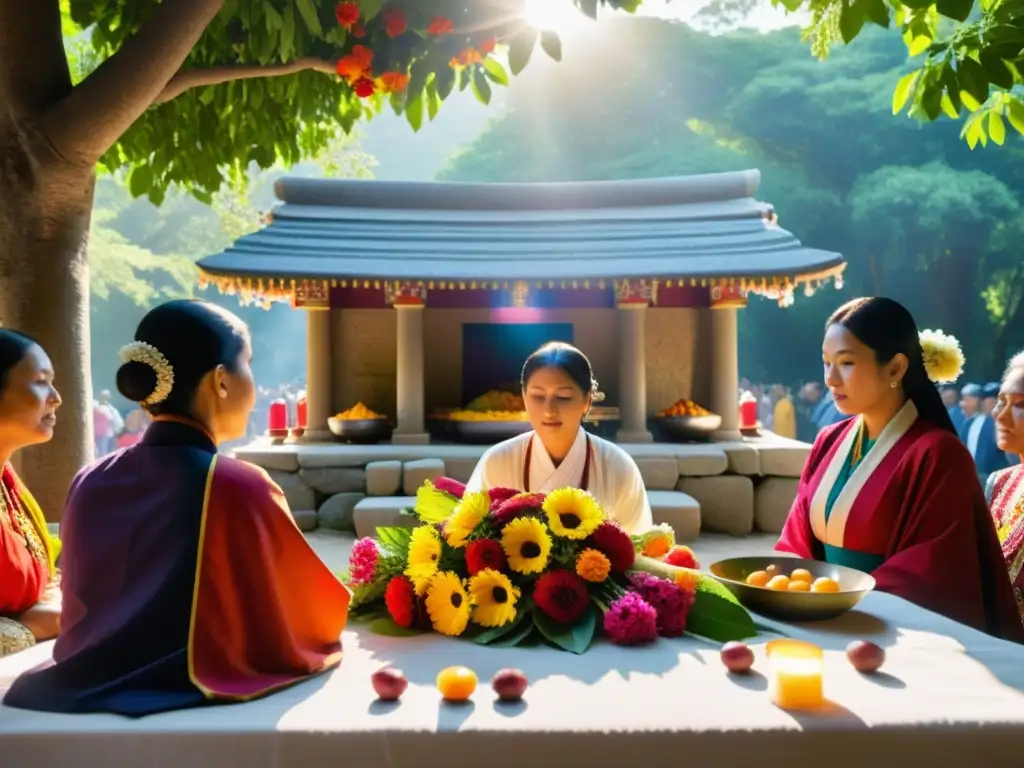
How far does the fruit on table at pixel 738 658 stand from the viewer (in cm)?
173

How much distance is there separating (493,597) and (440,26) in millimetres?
2242

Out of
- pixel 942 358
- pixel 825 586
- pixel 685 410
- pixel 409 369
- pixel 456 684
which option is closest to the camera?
pixel 456 684

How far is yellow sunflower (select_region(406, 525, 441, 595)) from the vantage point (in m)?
2.05

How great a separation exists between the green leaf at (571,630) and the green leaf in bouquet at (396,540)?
0.45m

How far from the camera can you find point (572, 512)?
2021mm

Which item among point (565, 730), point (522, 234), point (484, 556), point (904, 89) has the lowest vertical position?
point (565, 730)

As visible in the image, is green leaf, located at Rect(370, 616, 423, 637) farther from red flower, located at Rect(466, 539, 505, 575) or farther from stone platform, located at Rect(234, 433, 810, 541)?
stone platform, located at Rect(234, 433, 810, 541)

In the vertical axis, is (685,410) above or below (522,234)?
below

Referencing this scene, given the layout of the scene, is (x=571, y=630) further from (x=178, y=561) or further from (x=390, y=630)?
(x=178, y=561)

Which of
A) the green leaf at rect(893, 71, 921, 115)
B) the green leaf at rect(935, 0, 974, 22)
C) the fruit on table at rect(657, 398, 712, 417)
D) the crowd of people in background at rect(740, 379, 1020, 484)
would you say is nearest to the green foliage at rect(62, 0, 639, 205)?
the green leaf at rect(935, 0, 974, 22)

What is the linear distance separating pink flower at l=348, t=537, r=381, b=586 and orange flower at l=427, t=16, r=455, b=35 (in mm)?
2031

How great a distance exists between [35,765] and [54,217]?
250cm

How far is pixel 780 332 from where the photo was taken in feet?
68.1

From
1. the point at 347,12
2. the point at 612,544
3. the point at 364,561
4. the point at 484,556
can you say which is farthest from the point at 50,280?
the point at 612,544
